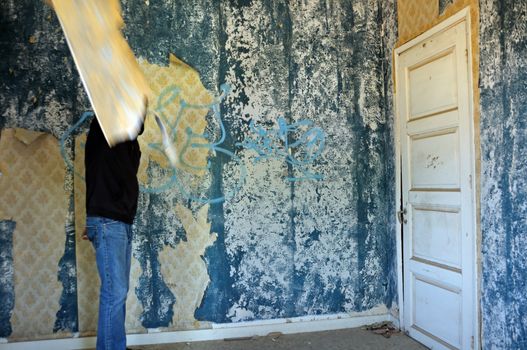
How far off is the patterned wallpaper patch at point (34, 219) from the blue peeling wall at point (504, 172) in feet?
8.85

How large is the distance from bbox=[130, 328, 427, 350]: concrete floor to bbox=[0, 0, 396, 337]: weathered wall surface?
0.52 feet

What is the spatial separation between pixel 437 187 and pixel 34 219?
274 cm

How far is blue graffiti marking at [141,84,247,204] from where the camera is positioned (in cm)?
285

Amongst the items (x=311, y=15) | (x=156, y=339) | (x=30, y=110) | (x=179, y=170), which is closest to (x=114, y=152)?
(x=179, y=170)

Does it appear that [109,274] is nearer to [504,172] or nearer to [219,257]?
[219,257]

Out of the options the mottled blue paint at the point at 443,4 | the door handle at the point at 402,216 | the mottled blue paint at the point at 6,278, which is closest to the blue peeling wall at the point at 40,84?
the mottled blue paint at the point at 6,278

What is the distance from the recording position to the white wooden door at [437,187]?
232cm

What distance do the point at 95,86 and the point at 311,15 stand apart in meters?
2.48

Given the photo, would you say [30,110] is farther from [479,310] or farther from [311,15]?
[479,310]

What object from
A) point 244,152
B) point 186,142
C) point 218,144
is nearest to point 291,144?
point 244,152

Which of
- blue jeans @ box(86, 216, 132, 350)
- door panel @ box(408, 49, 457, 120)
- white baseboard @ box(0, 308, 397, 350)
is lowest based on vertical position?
white baseboard @ box(0, 308, 397, 350)

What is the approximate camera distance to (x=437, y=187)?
259cm

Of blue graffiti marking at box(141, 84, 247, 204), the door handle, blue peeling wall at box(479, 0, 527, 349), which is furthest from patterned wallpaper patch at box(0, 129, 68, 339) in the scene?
blue peeling wall at box(479, 0, 527, 349)

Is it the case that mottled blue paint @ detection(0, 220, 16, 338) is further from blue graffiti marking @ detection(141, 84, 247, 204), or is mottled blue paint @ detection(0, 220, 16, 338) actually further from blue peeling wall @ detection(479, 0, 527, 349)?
blue peeling wall @ detection(479, 0, 527, 349)
